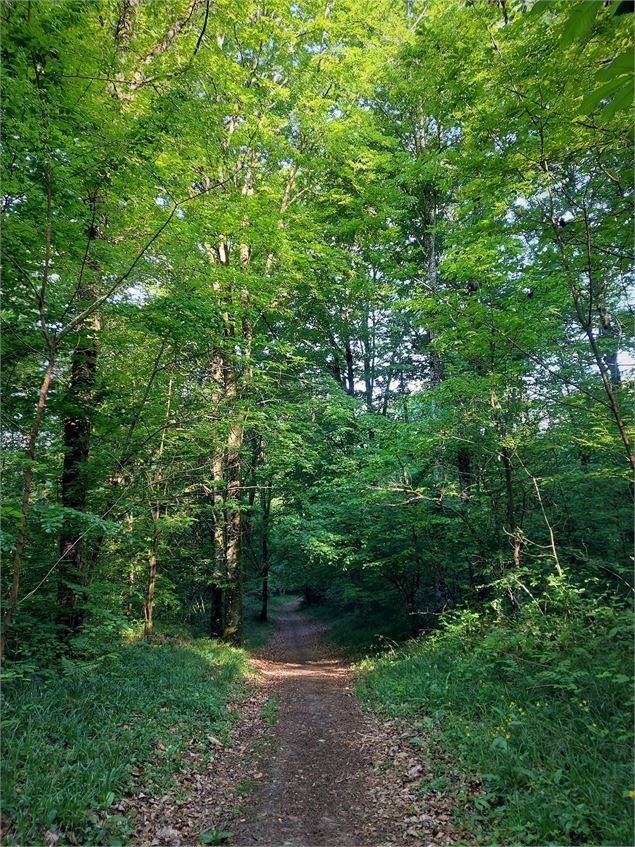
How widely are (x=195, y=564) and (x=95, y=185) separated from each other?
1379 cm

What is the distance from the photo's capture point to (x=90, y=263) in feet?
21.5

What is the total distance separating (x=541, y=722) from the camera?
4.91 meters

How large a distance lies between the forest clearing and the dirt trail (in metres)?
0.04

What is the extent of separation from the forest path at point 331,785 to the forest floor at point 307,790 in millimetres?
12

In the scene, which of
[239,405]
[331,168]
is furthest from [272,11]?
[239,405]

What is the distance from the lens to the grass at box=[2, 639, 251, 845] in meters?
3.72

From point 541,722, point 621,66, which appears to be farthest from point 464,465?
point 621,66

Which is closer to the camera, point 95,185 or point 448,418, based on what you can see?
point 95,185

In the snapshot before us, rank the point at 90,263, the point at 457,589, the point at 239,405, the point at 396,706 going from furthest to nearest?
the point at 457,589
the point at 239,405
the point at 396,706
the point at 90,263

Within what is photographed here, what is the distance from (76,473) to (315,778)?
19.3ft

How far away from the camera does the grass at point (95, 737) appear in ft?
12.2

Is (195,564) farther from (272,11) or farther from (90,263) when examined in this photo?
(272,11)

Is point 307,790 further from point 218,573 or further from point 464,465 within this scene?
point 218,573

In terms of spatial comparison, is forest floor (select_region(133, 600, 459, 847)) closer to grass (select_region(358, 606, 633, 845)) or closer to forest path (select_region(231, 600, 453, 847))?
forest path (select_region(231, 600, 453, 847))
